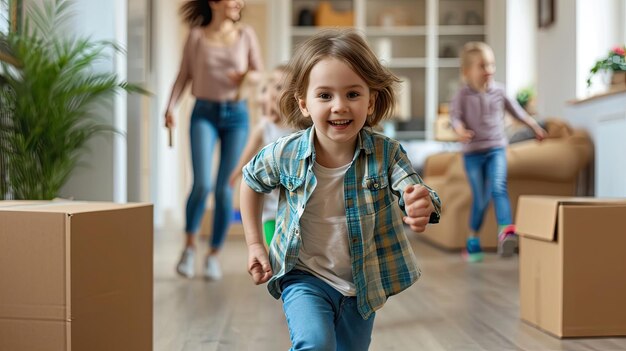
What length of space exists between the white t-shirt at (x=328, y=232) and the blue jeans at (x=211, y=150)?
88.2 inches

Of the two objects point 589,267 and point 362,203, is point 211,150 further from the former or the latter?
point 362,203

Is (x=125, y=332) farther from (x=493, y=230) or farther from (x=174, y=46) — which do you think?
(x=174, y=46)

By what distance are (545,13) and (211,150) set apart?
2.88m

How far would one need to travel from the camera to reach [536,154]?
5086 mm

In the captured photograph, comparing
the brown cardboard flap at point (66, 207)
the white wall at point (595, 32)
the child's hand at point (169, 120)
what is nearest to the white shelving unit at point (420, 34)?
the white wall at point (595, 32)

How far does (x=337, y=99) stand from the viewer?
1.59 m

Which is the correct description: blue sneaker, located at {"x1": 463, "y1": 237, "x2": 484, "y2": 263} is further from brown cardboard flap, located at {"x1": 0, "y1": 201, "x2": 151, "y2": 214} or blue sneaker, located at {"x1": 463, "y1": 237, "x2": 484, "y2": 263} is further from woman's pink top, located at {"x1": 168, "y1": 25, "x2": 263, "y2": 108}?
brown cardboard flap, located at {"x1": 0, "y1": 201, "x2": 151, "y2": 214}

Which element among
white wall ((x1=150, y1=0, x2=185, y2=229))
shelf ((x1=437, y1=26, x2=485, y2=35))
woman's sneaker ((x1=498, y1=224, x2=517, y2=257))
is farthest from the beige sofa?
shelf ((x1=437, y1=26, x2=485, y2=35))

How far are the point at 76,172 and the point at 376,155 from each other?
187 centimetres

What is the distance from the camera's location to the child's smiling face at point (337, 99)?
1.60 meters

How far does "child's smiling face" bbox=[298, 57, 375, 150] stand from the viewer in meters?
1.60

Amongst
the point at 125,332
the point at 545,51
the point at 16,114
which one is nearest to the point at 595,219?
the point at 125,332

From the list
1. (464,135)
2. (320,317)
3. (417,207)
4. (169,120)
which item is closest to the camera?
(417,207)

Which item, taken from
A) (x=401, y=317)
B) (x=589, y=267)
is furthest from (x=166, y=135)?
(x=589, y=267)
